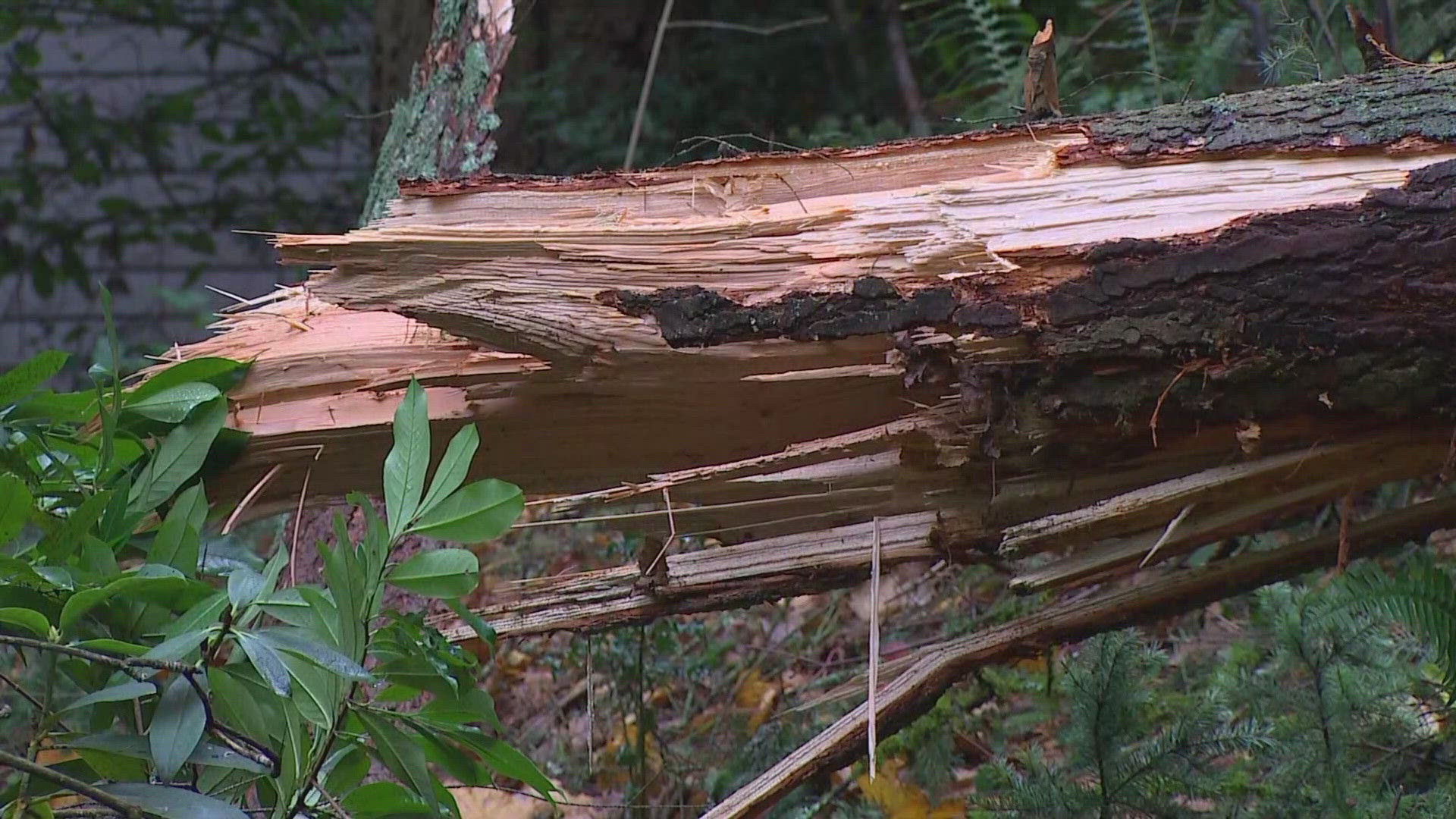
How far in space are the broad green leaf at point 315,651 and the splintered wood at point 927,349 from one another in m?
0.39

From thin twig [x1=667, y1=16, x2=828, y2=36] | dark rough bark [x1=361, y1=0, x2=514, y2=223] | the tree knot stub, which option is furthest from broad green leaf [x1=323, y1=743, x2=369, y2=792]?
thin twig [x1=667, y1=16, x2=828, y2=36]

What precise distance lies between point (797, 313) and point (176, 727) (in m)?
0.80

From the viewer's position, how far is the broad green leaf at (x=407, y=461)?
4.14ft

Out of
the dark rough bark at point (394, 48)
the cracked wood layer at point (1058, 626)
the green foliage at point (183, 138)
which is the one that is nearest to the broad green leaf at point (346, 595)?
the cracked wood layer at point (1058, 626)

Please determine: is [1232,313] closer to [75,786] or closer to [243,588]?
[243,588]

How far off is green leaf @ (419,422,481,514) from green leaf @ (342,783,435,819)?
324mm

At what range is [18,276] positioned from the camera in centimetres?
561

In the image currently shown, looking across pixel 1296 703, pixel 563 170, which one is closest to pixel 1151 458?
pixel 1296 703

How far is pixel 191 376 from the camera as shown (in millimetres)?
1554

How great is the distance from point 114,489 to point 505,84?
242cm

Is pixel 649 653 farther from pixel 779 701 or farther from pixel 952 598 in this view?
pixel 952 598

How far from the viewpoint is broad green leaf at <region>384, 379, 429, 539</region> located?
4.14 ft

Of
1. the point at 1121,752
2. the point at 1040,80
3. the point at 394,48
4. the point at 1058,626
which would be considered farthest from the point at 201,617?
the point at 394,48

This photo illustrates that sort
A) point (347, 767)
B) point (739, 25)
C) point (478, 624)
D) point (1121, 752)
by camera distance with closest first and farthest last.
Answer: point (347, 767)
point (478, 624)
point (1121, 752)
point (739, 25)
